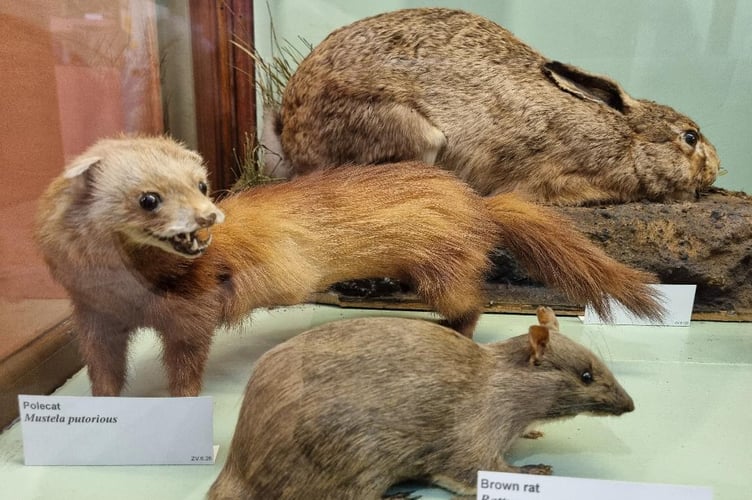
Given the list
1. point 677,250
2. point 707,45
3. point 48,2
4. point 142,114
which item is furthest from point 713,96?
point 48,2

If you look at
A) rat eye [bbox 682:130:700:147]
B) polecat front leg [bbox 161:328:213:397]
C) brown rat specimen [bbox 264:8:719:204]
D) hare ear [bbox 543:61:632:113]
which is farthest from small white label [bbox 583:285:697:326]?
polecat front leg [bbox 161:328:213:397]

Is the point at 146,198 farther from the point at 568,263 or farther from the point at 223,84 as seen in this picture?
the point at 568,263

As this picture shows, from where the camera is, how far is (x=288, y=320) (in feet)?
4.77

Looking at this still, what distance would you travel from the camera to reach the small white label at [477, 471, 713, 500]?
87cm

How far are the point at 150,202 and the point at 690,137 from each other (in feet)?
4.16

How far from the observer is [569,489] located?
34.4 inches

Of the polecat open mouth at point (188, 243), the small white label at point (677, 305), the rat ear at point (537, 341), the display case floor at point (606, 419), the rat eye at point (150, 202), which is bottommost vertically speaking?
the display case floor at point (606, 419)

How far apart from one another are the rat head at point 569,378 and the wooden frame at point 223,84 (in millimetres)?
752

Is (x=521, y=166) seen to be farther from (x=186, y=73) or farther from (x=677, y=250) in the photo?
(x=186, y=73)

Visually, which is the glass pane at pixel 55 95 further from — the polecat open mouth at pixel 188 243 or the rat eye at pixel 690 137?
the rat eye at pixel 690 137

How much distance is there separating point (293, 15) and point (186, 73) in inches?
15.5

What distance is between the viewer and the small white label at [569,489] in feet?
2.87

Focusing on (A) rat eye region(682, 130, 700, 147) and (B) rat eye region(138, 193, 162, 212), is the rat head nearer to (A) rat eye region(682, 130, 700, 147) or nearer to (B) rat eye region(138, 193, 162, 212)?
(B) rat eye region(138, 193, 162, 212)

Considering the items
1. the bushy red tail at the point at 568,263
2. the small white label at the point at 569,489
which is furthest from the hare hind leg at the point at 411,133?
the small white label at the point at 569,489
